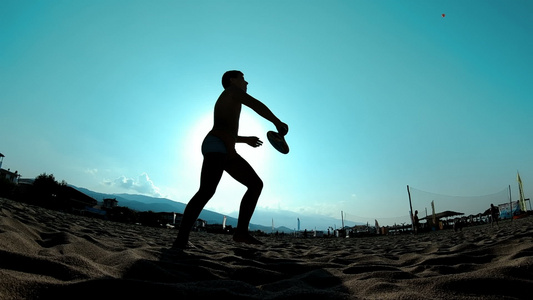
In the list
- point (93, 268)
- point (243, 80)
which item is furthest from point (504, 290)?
point (243, 80)

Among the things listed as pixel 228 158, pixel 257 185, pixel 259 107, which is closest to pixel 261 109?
pixel 259 107

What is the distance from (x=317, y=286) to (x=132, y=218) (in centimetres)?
1894

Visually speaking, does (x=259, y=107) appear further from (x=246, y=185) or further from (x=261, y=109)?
(x=246, y=185)

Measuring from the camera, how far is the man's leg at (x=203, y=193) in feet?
7.74

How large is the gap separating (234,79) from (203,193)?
129 centimetres

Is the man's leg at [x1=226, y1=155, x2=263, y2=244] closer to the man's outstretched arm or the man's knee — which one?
the man's knee

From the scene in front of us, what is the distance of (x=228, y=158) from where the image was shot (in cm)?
262

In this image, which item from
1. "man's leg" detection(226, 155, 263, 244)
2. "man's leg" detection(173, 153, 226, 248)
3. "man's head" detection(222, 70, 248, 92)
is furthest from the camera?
"man's head" detection(222, 70, 248, 92)

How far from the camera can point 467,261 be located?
1.60 meters

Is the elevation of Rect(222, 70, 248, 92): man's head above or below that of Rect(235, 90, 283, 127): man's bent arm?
above

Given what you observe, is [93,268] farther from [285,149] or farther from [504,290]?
[285,149]

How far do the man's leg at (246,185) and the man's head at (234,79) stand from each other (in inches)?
31.7

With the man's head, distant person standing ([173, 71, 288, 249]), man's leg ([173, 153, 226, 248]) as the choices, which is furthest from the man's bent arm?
man's leg ([173, 153, 226, 248])

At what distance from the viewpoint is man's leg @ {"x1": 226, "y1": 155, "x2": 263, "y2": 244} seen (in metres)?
2.76
